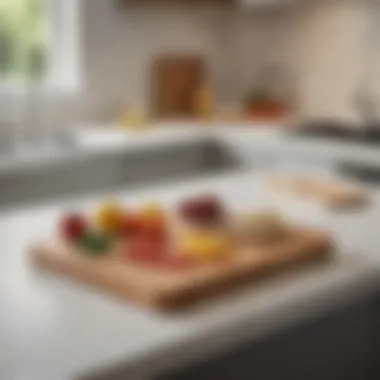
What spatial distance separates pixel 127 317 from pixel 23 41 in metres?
2.60

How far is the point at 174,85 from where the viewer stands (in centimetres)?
404

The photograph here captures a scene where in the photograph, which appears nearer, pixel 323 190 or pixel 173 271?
pixel 173 271

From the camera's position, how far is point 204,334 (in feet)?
4.14

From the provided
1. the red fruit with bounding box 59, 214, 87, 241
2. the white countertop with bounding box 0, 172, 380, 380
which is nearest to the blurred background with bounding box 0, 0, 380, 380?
the white countertop with bounding box 0, 172, 380, 380

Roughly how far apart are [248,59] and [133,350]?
10.7 feet

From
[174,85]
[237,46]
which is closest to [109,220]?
[174,85]

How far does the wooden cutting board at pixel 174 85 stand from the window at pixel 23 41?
1.83 feet

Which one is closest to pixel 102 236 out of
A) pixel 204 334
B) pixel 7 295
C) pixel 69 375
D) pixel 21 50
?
pixel 7 295

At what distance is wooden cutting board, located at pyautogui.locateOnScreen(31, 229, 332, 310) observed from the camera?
1.37 meters

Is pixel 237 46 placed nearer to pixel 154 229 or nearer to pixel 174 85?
pixel 174 85

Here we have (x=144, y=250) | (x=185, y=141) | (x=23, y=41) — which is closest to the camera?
(x=144, y=250)

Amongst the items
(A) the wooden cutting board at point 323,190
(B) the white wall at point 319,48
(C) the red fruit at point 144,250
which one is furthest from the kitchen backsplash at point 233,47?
(C) the red fruit at point 144,250

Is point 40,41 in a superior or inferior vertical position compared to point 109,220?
superior

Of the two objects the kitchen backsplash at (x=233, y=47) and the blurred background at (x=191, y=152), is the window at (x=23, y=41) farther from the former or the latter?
the kitchen backsplash at (x=233, y=47)
